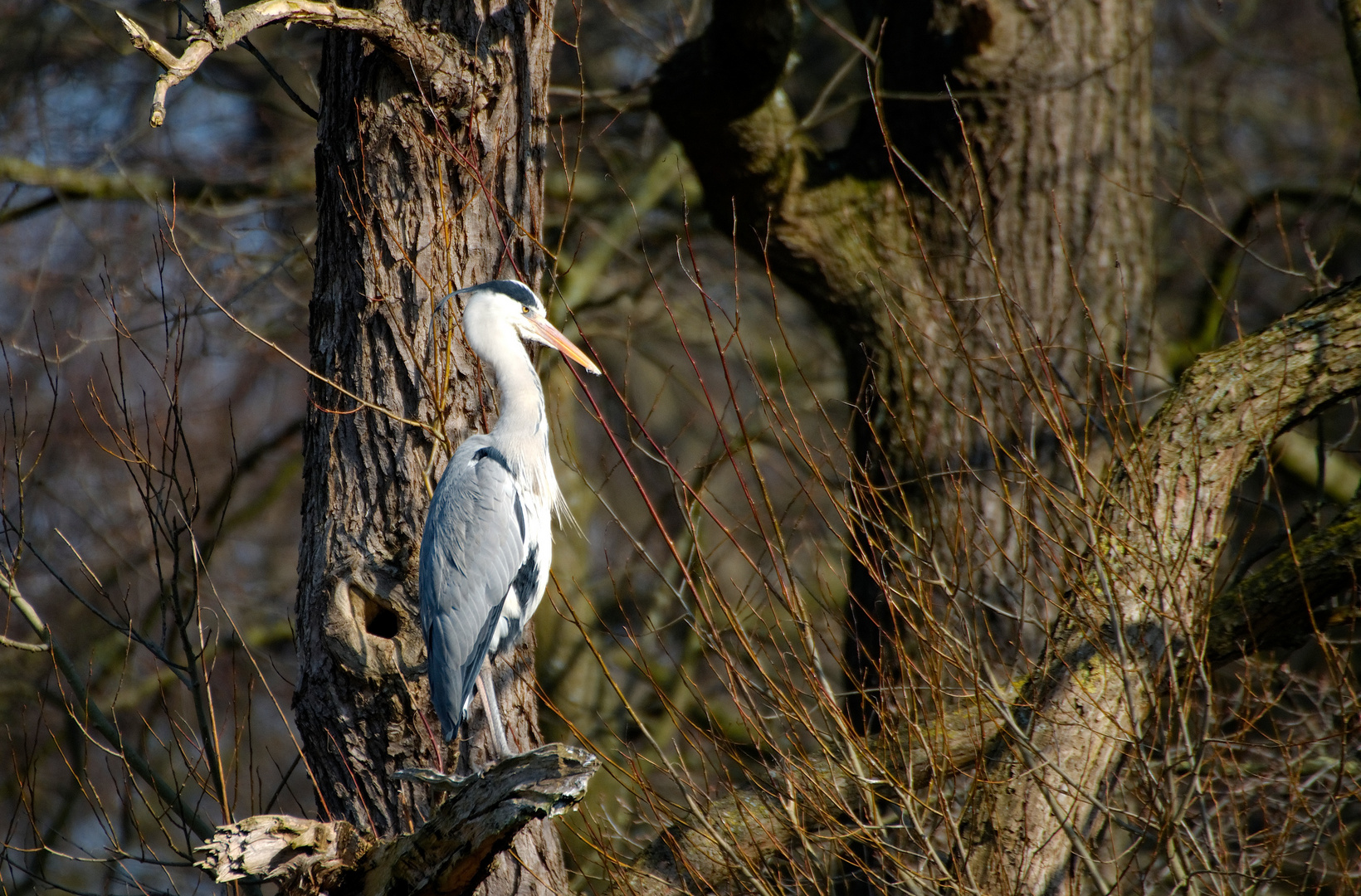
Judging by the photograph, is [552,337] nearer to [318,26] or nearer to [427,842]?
[318,26]

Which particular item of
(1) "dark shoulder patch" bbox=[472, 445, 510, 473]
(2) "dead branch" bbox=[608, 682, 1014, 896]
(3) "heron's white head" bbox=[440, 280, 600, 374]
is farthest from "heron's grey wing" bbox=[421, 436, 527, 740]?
(2) "dead branch" bbox=[608, 682, 1014, 896]

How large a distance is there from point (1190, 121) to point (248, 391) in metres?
8.21

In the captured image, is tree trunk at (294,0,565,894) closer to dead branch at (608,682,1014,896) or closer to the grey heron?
the grey heron

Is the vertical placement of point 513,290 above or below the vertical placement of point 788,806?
above

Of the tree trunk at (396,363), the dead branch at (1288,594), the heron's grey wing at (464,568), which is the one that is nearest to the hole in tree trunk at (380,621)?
the tree trunk at (396,363)

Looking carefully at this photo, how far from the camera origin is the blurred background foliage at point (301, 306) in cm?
625

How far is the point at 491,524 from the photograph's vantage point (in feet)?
11.8

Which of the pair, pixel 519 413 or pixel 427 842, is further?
pixel 519 413

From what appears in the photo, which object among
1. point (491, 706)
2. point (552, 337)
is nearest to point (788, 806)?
point (491, 706)

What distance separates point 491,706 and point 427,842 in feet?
2.76

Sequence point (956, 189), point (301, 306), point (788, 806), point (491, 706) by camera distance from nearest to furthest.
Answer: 1. point (788, 806)
2. point (491, 706)
3. point (956, 189)
4. point (301, 306)

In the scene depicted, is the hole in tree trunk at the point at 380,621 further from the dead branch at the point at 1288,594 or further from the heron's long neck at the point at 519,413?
the dead branch at the point at 1288,594

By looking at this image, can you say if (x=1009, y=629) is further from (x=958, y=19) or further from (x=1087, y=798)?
(x=958, y=19)

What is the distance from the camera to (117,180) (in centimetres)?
627
